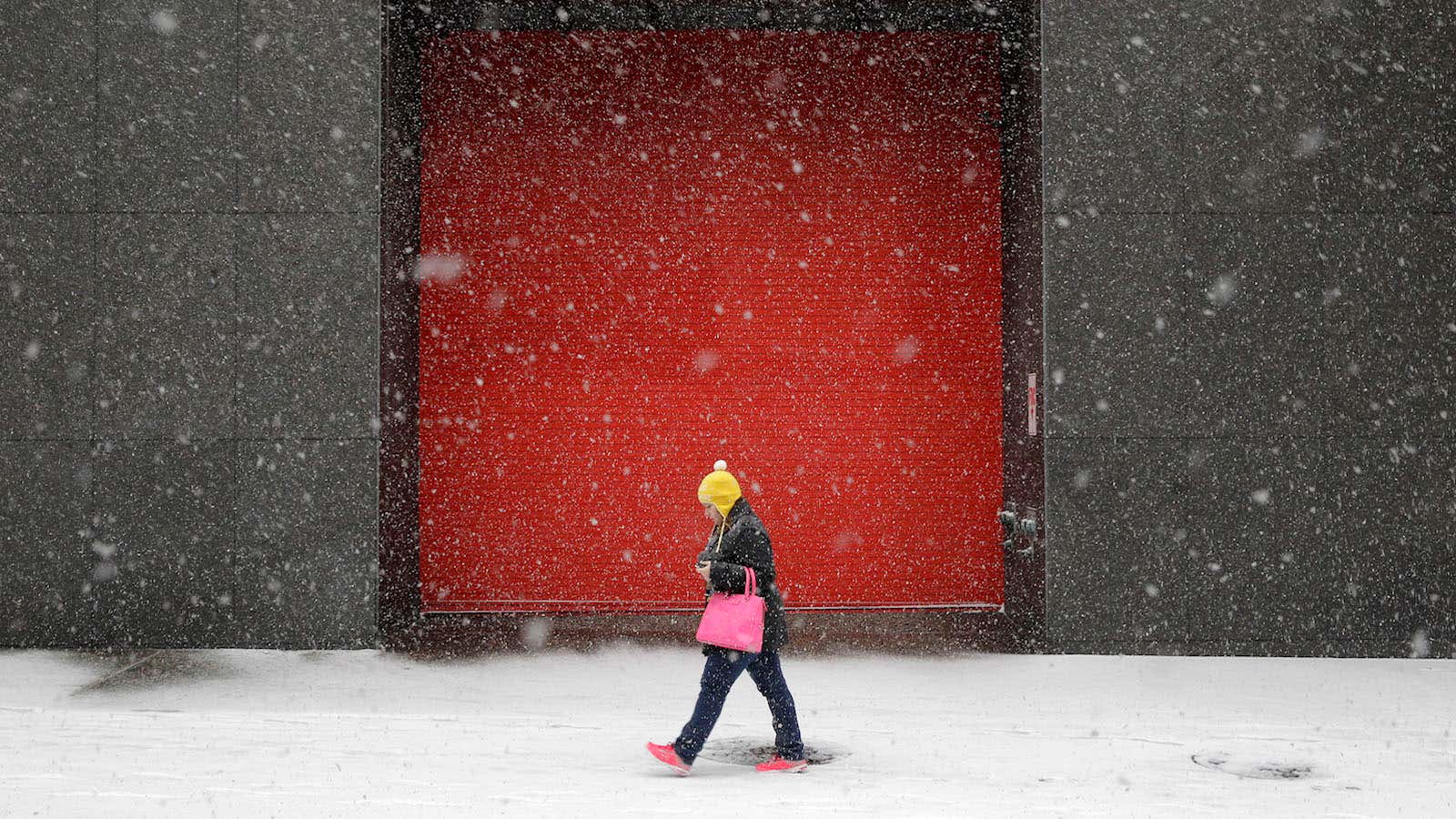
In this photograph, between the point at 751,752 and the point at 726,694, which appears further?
the point at 751,752

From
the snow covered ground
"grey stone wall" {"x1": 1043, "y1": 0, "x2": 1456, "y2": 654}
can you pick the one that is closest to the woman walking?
the snow covered ground

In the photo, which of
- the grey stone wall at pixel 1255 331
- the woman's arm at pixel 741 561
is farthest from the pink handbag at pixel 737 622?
the grey stone wall at pixel 1255 331

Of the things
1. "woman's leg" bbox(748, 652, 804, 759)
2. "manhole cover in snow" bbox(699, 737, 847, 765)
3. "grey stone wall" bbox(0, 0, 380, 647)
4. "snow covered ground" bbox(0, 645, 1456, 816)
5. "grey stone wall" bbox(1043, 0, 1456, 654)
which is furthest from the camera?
"grey stone wall" bbox(0, 0, 380, 647)

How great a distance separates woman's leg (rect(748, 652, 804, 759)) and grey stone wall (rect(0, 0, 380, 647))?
4237 millimetres

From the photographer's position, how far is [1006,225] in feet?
34.6

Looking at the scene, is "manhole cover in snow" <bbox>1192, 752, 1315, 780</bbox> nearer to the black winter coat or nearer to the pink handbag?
the black winter coat

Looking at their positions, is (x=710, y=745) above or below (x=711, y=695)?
below

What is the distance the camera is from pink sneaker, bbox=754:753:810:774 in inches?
245

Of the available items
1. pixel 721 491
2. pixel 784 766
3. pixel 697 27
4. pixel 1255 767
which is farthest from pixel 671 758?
pixel 697 27

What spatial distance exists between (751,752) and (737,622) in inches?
44.0

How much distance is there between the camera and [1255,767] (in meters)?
6.39

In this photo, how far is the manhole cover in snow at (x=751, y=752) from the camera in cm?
651

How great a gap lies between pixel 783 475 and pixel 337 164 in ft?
15.2

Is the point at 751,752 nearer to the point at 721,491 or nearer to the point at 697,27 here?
the point at 721,491
